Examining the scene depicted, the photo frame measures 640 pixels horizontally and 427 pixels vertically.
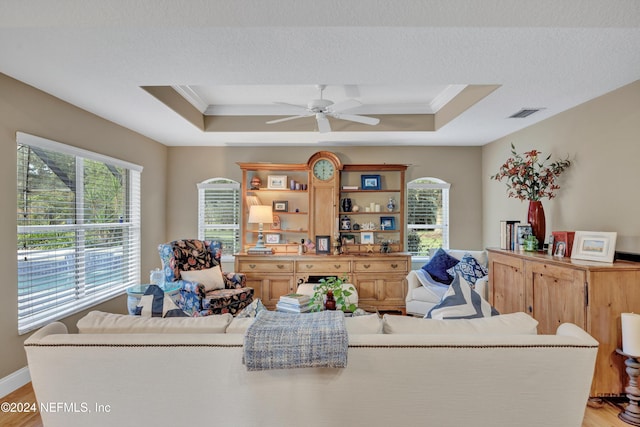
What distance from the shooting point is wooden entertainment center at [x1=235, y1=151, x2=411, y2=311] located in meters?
4.89

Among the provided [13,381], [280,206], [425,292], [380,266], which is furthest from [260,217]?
[13,381]

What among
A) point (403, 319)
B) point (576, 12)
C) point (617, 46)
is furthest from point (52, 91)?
point (617, 46)

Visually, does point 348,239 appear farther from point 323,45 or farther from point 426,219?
point 323,45

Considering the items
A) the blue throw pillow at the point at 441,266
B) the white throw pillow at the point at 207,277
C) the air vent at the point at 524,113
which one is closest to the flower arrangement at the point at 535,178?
the air vent at the point at 524,113

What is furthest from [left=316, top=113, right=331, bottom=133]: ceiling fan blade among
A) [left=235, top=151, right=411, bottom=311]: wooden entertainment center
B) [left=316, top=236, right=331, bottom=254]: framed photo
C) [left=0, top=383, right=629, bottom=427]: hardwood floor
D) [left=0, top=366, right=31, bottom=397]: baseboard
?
[left=0, top=366, right=31, bottom=397]: baseboard

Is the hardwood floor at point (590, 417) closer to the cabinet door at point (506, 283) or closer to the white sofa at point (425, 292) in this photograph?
the cabinet door at point (506, 283)

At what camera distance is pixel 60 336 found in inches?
61.2

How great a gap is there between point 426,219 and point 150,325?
4708 mm

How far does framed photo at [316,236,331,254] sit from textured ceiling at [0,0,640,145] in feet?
9.33

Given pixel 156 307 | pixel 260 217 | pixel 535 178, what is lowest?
pixel 156 307

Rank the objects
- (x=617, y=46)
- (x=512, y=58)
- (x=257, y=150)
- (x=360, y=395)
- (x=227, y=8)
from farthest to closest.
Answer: (x=257, y=150) → (x=512, y=58) → (x=617, y=46) → (x=227, y=8) → (x=360, y=395)

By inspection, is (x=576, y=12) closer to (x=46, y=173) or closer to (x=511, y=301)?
(x=511, y=301)

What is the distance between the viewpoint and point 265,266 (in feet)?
16.1

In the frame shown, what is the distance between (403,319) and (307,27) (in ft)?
5.58
